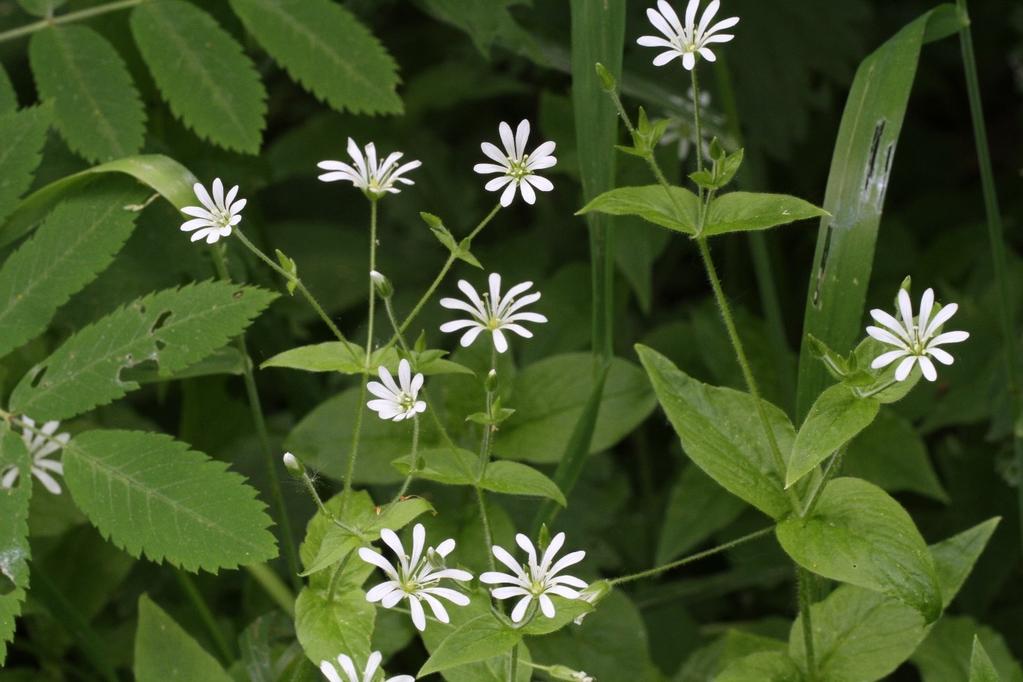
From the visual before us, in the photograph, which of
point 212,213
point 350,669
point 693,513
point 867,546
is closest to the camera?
point 350,669

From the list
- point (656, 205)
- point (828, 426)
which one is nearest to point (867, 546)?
point (828, 426)

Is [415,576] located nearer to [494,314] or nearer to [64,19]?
[494,314]

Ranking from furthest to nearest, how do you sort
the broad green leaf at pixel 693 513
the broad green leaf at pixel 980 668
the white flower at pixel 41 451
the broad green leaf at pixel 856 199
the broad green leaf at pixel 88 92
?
the broad green leaf at pixel 693 513, the broad green leaf at pixel 88 92, the broad green leaf at pixel 856 199, the white flower at pixel 41 451, the broad green leaf at pixel 980 668

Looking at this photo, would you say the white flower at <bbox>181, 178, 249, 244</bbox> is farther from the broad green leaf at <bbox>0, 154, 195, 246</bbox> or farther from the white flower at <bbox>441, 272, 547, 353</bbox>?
the white flower at <bbox>441, 272, 547, 353</bbox>

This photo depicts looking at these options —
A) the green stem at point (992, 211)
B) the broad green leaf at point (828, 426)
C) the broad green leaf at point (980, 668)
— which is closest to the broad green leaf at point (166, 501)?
the broad green leaf at point (828, 426)

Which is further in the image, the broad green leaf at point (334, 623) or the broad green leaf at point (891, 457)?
the broad green leaf at point (891, 457)

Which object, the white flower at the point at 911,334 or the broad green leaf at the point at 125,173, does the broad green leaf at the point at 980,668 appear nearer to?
the white flower at the point at 911,334

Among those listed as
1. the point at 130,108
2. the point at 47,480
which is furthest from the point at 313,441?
the point at 130,108
